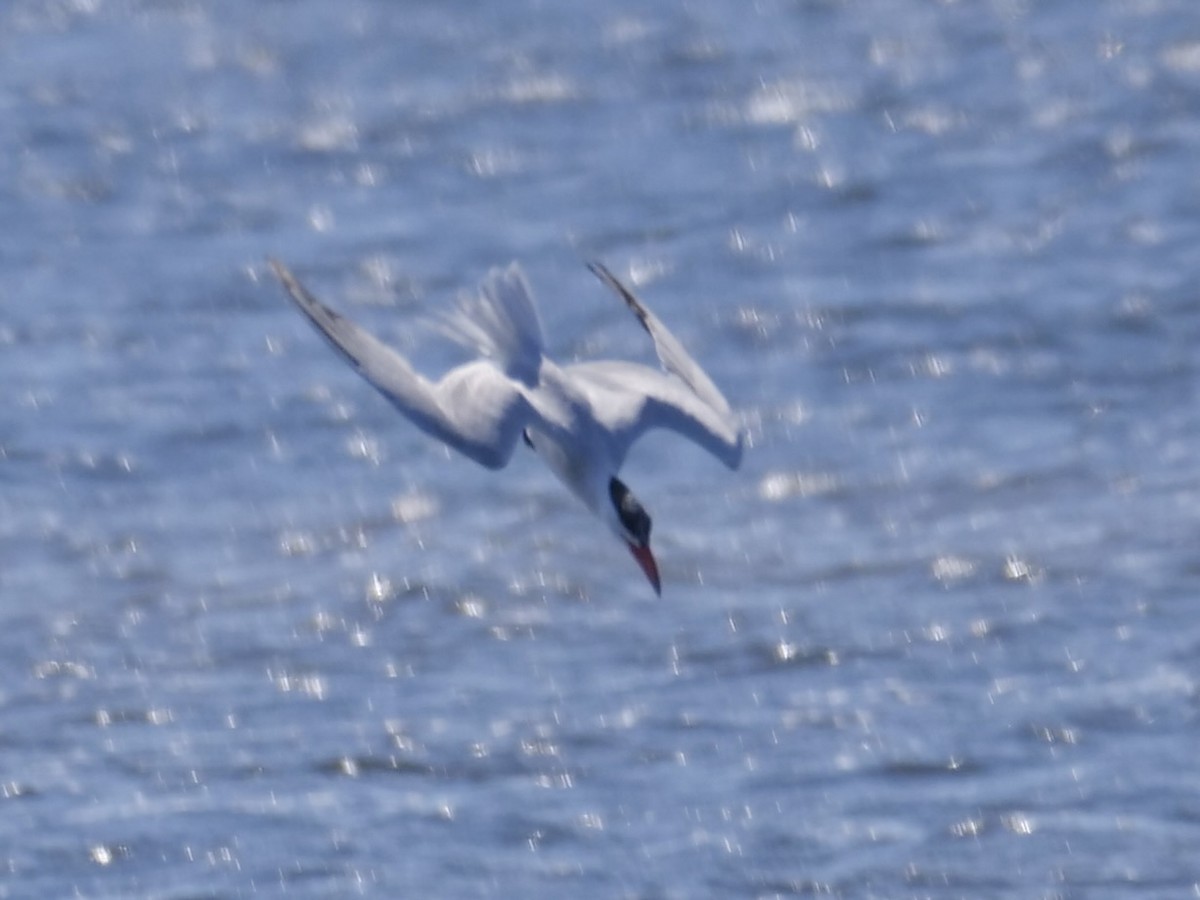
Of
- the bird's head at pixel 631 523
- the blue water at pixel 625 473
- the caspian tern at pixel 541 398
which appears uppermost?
the caspian tern at pixel 541 398

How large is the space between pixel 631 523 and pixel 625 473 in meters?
2.34

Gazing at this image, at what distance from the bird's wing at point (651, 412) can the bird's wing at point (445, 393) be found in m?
0.32

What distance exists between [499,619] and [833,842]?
167cm

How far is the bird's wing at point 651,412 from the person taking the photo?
6.82 meters

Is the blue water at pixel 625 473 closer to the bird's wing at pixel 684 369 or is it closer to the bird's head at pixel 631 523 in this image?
the bird's head at pixel 631 523

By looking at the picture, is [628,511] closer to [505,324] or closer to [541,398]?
[541,398]

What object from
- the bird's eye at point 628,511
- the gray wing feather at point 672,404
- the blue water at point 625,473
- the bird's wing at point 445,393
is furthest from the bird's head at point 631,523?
the blue water at point 625,473

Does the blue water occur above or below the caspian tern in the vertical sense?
below

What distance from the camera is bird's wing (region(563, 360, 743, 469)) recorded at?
6.82 metres

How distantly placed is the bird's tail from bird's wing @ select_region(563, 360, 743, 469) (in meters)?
0.23

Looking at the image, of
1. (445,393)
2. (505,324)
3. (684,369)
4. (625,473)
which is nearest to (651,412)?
(684,369)

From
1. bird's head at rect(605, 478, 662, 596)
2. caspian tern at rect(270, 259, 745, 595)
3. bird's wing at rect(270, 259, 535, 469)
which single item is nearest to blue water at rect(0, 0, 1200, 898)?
bird's head at rect(605, 478, 662, 596)

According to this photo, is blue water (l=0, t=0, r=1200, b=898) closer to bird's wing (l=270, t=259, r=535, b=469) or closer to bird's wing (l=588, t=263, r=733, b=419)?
bird's wing (l=588, t=263, r=733, b=419)

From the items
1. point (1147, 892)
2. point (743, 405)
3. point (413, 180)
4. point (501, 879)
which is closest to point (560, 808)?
point (501, 879)
